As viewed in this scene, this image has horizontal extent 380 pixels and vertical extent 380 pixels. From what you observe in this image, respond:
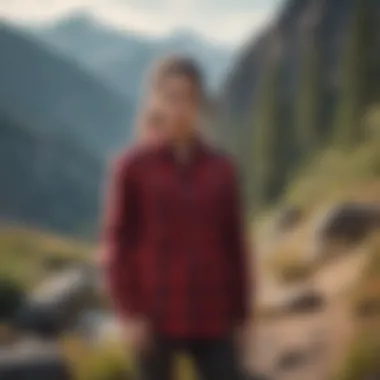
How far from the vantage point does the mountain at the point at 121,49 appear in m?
1.57

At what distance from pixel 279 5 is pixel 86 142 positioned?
44 cm

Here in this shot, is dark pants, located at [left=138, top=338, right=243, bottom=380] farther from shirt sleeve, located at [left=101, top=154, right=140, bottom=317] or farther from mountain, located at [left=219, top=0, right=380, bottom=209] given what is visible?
mountain, located at [left=219, top=0, right=380, bottom=209]

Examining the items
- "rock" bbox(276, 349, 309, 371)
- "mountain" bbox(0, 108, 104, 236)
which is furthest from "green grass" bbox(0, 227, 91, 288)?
"rock" bbox(276, 349, 309, 371)

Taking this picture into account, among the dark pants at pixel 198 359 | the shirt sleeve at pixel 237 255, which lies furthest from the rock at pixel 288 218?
the dark pants at pixel 198 359

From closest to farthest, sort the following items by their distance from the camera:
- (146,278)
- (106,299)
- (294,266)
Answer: (146,278)
(106,299)
(294,266)

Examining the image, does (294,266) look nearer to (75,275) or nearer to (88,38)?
(75,275)

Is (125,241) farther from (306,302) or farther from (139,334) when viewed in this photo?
(306,302)

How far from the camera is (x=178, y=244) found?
4.47ft

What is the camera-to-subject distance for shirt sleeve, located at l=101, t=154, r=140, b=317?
1.31 metres

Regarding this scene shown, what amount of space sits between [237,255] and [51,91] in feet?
1.74

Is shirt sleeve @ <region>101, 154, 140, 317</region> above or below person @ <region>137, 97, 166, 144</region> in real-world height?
below

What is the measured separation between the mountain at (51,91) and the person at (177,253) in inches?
10.6

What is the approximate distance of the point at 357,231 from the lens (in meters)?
1.67

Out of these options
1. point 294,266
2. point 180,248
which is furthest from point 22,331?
point 294,266
